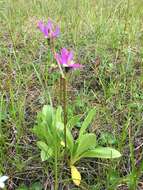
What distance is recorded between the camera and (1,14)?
2.69 meters

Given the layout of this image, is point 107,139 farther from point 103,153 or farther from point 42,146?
point 42,146

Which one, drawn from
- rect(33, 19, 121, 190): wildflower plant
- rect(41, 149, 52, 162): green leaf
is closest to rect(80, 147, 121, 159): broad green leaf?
rect(33, 19, 121, 190): wildflower plant

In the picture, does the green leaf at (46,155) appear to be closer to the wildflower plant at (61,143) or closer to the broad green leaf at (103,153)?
the wildflower plant at (61,143)

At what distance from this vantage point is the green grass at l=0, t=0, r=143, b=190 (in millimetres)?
1188

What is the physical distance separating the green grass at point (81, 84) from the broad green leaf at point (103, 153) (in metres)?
0.03

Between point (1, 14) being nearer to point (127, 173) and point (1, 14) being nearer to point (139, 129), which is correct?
point (139, 129)

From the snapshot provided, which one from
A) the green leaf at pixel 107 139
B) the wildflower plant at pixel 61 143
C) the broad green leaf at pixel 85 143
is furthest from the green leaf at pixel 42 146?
the green leaf at pixel 107 139

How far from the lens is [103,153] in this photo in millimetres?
1157

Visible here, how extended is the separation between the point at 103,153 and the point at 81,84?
62cm

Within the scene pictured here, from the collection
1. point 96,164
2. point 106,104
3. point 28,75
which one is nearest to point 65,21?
point 28,75

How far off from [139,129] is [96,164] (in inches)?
9.7

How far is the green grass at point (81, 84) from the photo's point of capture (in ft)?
3.90

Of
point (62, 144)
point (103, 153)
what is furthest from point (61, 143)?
point (103, 153)

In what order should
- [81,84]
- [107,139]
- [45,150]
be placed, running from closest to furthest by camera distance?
1. [45,150]
2. [107,139]
3. [81,84]
